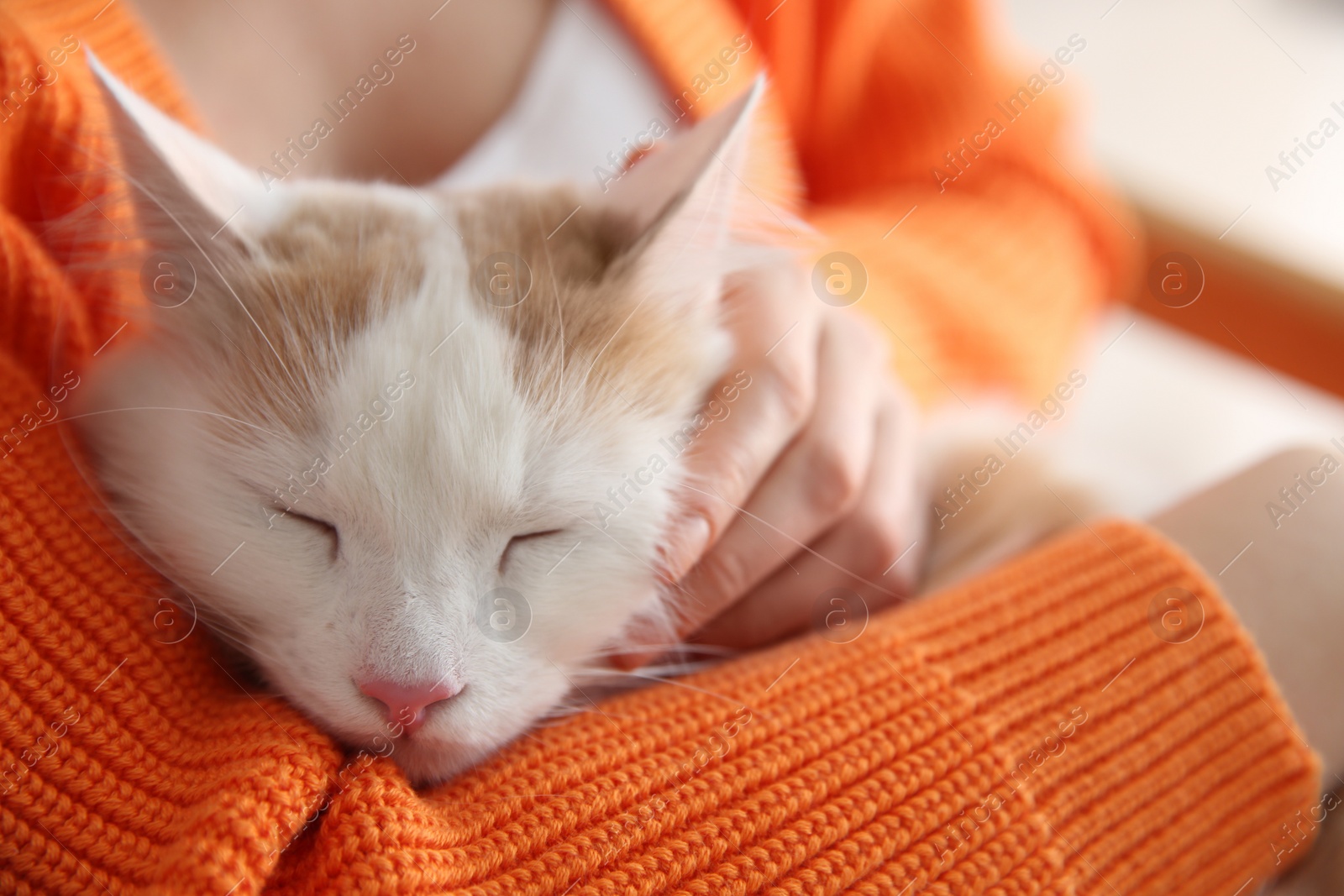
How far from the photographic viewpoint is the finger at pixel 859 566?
861mm

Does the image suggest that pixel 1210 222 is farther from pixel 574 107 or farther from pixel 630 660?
pixel 630 660

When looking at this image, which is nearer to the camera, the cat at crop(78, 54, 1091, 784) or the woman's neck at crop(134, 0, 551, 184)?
the cat at crop(78, 54, 1091, 784)

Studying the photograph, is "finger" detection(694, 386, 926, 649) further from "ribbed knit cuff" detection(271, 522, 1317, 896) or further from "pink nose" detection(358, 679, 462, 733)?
"pink nose" detection(358, 679, 462, 733)

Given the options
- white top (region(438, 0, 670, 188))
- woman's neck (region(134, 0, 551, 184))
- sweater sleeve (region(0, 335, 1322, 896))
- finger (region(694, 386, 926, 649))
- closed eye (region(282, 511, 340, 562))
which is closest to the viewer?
sweater sleeve (region(0, 335, 1322, 896))

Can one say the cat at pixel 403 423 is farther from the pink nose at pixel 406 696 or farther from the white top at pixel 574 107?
the white top at pixel 574 107

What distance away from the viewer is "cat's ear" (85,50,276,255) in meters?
0.58

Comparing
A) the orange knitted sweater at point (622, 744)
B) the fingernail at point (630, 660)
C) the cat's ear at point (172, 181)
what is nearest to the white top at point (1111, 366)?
the cat's ear at point (172, 181)

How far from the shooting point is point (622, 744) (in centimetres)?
62

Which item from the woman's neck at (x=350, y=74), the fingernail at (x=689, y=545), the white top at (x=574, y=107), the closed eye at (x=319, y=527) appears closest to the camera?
the closed eye at (x=319, y=527)

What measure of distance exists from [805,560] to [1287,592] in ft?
1.63

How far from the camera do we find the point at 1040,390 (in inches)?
57.5

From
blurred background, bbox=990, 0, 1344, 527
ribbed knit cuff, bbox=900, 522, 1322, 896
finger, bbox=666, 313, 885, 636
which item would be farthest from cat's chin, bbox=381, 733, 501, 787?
blurred background, bbox=990, 0, 1344, 527

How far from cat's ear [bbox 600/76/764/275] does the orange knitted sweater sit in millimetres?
366

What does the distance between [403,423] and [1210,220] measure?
153cm
